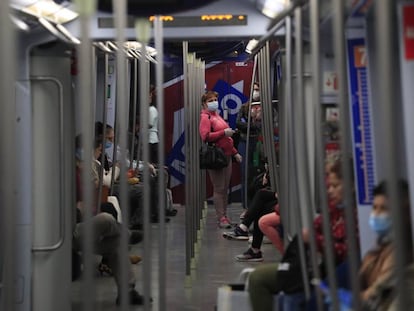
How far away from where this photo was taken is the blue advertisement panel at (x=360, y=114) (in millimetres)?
3012

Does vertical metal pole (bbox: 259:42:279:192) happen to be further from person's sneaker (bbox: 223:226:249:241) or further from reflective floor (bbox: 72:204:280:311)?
person's sneaker (bbox: 223:226:249:241)

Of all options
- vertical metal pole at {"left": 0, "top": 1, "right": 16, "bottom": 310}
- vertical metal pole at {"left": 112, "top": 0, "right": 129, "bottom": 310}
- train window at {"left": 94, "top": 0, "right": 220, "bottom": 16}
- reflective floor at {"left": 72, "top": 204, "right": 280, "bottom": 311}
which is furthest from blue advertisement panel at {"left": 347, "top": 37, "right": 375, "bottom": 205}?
reflective floor at {"left": 72, "top": 204, "right": 280, "bottom": 311}

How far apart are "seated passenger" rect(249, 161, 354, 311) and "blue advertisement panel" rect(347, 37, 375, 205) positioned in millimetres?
304

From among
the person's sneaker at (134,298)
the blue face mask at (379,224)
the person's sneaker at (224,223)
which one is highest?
the blue face mask at (379,224)

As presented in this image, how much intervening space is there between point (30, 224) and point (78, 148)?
671 millimetres

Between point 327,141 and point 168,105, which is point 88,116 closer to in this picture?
point 327,141

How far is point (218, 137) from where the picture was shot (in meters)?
7.76

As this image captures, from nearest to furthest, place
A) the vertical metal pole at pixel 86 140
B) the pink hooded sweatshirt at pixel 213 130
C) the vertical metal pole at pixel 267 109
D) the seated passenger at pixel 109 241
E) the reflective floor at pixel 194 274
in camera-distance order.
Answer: the vertical metal pole at pixel 86 140 → the seated passenger at pixel 109 241 → the reflective floor at pixel 194 274 → the vertical metal pole at pixel 267 109 → the pink hooded sweatshirt at pixel 213 130

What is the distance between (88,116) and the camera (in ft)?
7.64

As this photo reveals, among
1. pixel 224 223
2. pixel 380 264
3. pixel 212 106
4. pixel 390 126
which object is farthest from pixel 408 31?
pixel 224 223

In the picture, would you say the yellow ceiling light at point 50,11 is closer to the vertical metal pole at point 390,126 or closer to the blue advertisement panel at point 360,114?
the blue advertisement panel at point 360,114

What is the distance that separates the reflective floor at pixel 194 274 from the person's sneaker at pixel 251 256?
0.22 feet

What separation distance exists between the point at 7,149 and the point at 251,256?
4.55 metres

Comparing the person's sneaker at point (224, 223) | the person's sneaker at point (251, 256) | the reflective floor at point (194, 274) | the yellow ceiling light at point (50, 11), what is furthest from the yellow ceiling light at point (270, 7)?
the person's sneaker at point (224, 223)
